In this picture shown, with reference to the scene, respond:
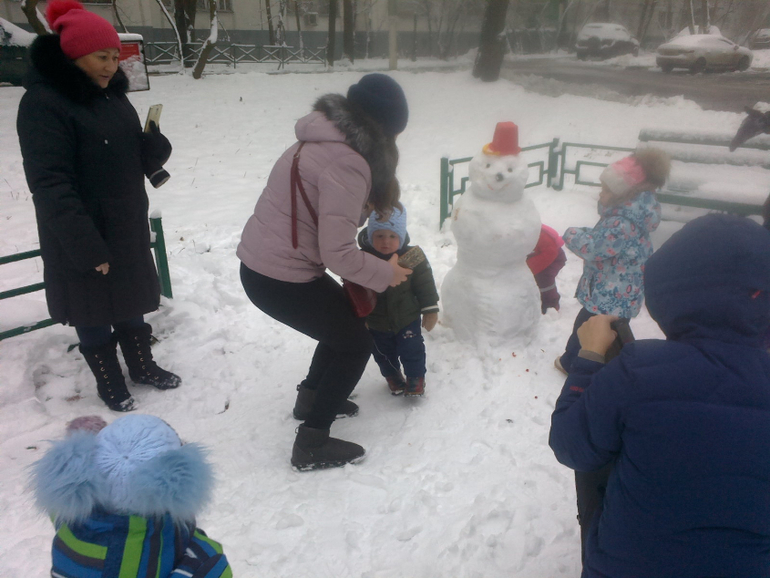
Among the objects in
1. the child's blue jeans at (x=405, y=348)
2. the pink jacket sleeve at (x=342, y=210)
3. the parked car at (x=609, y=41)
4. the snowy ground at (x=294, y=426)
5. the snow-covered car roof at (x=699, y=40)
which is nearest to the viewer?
the pink jacket sleeve at (x=342, y=210)

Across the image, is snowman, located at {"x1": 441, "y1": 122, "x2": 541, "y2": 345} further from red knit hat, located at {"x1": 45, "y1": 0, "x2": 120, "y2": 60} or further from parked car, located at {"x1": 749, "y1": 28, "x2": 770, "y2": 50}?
parked car, located at {"x1": 749, "y1": 28, "x2": 770, "y2": 50}

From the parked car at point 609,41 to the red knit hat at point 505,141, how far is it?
70.0ft

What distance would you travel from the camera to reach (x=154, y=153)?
9.52ft

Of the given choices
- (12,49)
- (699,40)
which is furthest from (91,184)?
(699,40)

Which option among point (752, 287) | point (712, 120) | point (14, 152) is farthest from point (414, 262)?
point (712, 120)

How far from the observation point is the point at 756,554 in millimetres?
1303

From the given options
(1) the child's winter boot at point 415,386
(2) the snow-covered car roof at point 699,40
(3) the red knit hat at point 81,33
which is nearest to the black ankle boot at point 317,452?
(1) the child's winter boot at point 415,386

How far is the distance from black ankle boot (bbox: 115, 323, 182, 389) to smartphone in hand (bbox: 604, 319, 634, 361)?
2476 mm

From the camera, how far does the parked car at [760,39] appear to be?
14.0m

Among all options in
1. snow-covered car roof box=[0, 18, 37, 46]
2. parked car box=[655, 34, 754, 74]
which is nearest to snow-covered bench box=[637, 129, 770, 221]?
parked car box=[655, 34, 754, 74]

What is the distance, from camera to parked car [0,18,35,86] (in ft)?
33.8

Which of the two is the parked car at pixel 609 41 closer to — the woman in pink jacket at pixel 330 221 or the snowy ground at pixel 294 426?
the snowy ground at pixel 294 426

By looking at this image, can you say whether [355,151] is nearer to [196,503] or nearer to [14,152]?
[196,503]

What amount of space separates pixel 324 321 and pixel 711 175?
543 cm
